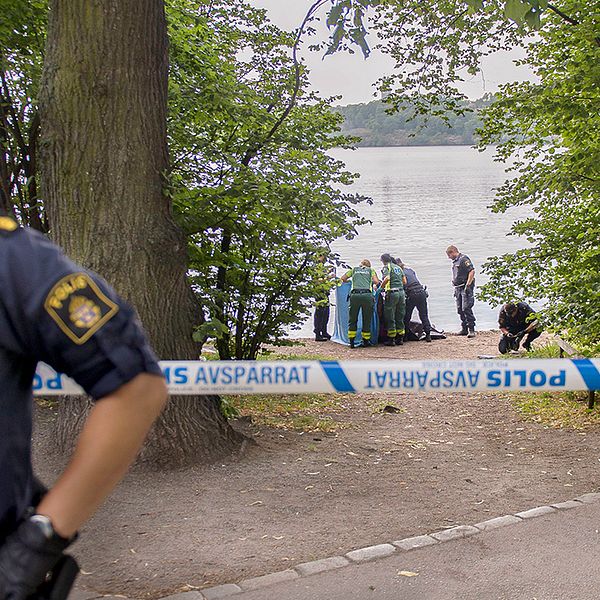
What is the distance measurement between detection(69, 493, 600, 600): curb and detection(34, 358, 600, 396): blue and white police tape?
0.88 meters

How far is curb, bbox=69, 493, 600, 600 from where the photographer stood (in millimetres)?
3816

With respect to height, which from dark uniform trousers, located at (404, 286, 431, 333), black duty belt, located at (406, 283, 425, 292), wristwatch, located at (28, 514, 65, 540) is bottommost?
dark uniform trousers, located at (404, 286, 431, 333)

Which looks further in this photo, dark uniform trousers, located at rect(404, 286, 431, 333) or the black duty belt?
the black duty belt

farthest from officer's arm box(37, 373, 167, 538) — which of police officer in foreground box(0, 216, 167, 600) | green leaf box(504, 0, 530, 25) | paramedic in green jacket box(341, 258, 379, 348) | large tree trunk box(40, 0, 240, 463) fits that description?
paramedic in green jacket box(341, 258, 379, 348)

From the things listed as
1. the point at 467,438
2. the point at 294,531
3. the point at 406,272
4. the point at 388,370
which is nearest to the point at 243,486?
the point at 294,531

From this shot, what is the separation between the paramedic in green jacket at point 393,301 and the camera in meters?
15.8

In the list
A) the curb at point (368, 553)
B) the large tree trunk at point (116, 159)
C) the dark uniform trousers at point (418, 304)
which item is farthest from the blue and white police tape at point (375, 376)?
the dark uniform trousers at point (418, 304)

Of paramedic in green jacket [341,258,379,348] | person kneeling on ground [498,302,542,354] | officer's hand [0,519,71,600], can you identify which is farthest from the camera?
paramedic in green jacket [341,258,379,348]

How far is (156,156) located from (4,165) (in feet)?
8.78

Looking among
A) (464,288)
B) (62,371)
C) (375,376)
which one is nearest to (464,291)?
(464,288)

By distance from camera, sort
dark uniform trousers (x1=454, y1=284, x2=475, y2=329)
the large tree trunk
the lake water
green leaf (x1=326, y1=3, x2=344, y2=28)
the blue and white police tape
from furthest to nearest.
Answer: the lake water → dark uniform trousers (x1=454, y1=284, x2=475, y2=329) → green leaf (x1=326, y1=3, x2=344, y2=28) → the large tree trunk → the blue and white police tape

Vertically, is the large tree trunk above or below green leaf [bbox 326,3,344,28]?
below

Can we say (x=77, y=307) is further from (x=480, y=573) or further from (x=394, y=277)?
(x=394, y=277)

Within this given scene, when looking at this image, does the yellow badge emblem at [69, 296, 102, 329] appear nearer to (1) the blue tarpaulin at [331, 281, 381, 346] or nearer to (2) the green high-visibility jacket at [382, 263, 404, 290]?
(1) the blue tarpaulin at [331, 281, 381, 346]
